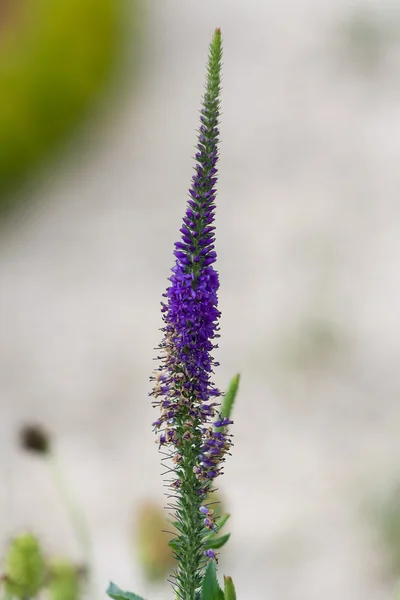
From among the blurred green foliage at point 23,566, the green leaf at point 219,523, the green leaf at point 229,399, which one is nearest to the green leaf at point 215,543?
A: the green leaf at point 219,523

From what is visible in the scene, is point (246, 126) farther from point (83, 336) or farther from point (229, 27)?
point (83, 336)

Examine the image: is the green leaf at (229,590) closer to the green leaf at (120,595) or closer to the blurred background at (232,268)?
the green leaf at (120,595)

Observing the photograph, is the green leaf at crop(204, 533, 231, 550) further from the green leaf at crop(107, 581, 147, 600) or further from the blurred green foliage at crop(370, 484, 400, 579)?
the blurred green foliage at crop(370, 484, 400, 579)

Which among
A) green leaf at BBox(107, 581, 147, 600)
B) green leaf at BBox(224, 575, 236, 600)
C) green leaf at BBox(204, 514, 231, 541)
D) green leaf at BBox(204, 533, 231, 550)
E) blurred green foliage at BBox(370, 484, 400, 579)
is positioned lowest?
green leaf at BBox(107, 581, 147, 600)

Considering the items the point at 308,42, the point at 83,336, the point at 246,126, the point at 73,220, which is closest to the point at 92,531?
the point at 83,336

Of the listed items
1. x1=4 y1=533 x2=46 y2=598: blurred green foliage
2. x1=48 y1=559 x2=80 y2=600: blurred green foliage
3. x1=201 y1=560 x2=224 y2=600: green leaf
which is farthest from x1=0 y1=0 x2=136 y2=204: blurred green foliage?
x1=201 y1=560 x2=224 y2=600: green leaf
